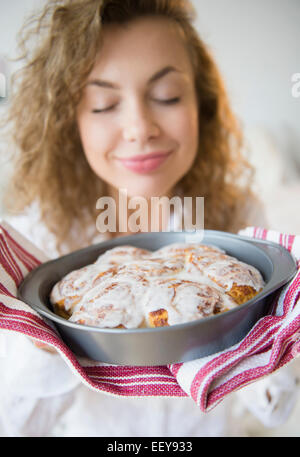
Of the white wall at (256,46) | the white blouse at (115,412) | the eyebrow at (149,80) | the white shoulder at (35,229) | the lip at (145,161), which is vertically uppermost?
the white wall at (256,46)

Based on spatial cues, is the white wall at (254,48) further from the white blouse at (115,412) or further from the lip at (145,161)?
the white blouse at (115,412)

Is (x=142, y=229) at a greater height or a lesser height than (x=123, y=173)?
lesser

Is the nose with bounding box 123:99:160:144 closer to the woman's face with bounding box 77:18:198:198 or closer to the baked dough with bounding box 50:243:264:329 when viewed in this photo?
the woman's face with bounding box 77:18:198:198

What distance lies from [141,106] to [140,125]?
4cm

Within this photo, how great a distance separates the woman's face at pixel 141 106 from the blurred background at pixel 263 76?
0.83 feet

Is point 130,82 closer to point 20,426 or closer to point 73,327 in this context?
point 73,327

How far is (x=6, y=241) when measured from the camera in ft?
1.86

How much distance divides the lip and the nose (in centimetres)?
4

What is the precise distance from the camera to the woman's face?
0.69 metres

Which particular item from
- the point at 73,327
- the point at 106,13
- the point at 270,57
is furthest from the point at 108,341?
the point at 270,57

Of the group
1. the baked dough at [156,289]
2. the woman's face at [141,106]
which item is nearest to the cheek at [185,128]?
the woman's face at [141,106]

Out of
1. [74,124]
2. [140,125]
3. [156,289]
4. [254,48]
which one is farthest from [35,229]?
[254,48]

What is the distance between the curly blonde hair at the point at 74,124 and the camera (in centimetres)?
71

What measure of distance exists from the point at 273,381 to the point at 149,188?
493 millimetres
